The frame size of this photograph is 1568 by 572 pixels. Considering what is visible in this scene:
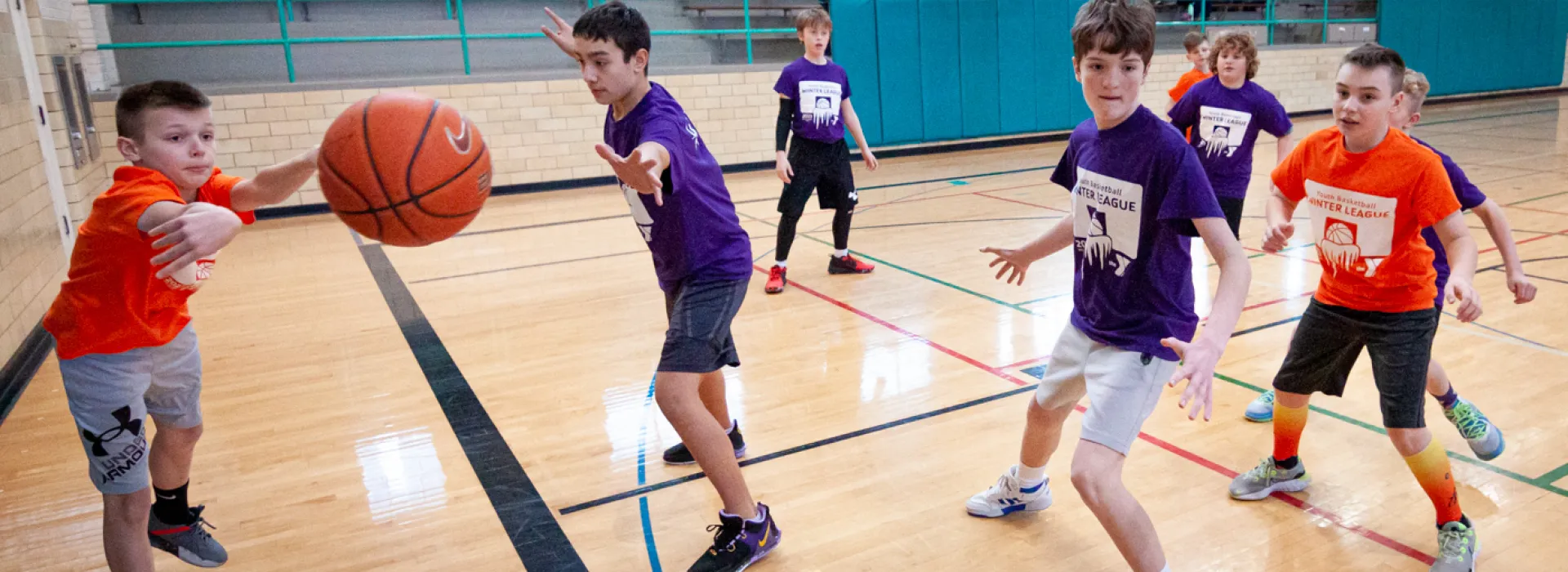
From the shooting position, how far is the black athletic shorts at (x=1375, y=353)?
246 cm

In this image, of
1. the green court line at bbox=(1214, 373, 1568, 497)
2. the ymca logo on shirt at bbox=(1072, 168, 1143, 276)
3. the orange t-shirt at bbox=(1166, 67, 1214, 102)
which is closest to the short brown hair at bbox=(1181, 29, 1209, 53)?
the orange t-shirt at bbox=(1166, 67, 1214, 102)

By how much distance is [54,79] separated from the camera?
21.0 ft

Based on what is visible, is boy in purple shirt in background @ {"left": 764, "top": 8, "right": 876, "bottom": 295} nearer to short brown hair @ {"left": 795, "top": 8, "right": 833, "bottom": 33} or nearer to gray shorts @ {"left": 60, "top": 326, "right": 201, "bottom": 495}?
short brown hair @ {"left": 795, "top": 8, "right": 833, "bottom": 33}

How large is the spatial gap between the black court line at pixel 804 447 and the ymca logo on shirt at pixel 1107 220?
139 cm

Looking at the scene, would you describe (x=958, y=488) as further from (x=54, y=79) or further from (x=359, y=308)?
(x=54, y=79)

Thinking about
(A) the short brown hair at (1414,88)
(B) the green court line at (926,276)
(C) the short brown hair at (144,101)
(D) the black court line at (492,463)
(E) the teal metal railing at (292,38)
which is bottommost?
(B) the green court line at (926,276)

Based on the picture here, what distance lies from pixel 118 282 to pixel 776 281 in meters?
3.74

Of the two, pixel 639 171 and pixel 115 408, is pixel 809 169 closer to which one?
pixel 639 171

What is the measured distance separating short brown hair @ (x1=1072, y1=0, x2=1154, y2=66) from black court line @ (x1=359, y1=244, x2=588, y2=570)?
1.89 m

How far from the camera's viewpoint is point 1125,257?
2207 mm

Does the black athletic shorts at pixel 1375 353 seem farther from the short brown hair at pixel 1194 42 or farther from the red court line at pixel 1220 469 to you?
the short brown hair at pixel 1194 42

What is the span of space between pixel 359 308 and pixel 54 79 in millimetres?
3007

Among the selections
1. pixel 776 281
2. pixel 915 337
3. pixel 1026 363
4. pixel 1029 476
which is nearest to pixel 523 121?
pixel 776 281

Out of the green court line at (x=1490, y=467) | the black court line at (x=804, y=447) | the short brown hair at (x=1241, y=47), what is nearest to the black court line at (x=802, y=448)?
the black court line at (x=804, y=447)
